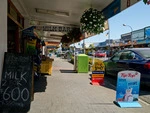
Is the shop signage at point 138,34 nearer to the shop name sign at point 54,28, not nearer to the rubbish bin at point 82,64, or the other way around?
the shop name sign at point 54,28

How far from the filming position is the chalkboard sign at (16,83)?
18.8 feet

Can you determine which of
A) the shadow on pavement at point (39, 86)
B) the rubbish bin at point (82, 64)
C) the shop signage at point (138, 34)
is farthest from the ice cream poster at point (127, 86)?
the shop signage at point (138, 34)

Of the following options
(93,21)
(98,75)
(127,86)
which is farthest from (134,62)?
(127,86)

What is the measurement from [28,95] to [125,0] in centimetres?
470

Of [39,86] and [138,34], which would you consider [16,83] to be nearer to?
[39,86]

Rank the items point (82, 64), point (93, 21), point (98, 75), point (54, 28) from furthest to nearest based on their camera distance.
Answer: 1. point (54, 28)
2. point (82, 64)
3. point (98, 75)
4. point (93, 21)

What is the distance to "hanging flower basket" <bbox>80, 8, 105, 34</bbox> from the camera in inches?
368

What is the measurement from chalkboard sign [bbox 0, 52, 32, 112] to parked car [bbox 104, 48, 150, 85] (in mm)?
4785

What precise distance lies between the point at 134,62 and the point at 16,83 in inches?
217

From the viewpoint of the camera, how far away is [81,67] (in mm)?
15133

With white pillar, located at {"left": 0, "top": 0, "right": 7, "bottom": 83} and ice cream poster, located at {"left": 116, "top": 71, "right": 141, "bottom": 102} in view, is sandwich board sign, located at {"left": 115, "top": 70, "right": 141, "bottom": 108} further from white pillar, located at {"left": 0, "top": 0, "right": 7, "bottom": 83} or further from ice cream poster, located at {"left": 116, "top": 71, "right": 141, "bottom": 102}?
white pillar, located at {"left": 0, "top": 0, "right": 7, "bottom": 83}

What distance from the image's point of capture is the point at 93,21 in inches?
370

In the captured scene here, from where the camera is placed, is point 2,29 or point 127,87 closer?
point 2,29

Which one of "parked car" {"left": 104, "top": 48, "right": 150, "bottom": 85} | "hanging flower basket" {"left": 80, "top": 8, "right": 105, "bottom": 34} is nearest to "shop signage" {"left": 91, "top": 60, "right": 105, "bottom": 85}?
"parked car" {"left": 104, "top": 48, "right": 150, "bottom": 85}
